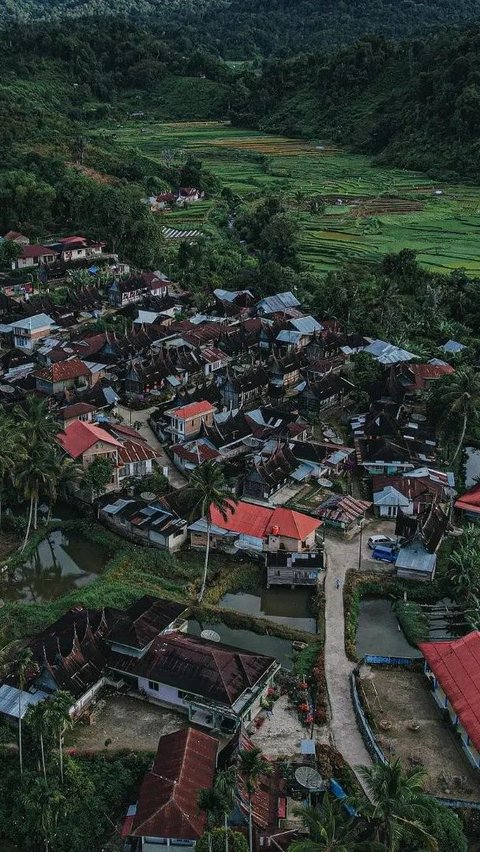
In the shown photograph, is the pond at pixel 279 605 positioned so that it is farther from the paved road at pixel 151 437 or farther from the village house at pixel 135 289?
the village house at pixel 135 289

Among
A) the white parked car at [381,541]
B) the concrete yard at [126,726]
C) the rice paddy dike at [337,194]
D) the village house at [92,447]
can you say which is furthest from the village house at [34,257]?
the concrete yard at [126,726]

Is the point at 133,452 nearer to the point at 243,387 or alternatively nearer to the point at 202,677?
the point at 243,387

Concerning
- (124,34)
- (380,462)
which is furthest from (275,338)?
(124,34)

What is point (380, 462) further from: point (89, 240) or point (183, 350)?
point (89, 240)

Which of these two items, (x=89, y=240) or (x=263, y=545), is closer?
(x=263, y=545)

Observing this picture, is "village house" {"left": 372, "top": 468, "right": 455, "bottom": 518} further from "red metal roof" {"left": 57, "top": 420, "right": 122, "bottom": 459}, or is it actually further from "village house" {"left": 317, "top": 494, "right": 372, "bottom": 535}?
"red metal roof" {"left": 57, "top": 420, "right": 122, "bottom": 459}

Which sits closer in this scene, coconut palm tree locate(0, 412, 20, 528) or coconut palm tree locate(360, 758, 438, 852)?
coconut palm tree locate(360, 758, 438, 852)

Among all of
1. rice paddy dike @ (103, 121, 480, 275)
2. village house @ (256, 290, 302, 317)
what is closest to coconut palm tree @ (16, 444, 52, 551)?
village house @ (256, 290, 302, 317)

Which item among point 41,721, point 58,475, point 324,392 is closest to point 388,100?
point 324,392
